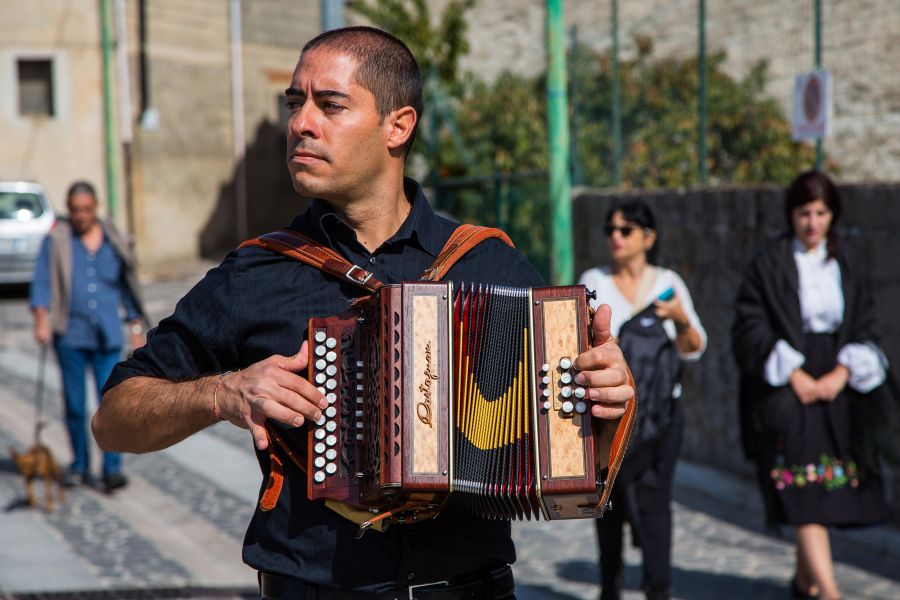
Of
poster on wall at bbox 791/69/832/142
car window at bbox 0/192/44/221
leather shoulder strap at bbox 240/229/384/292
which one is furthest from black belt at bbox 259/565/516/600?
car window at bbox 0/192/44/221

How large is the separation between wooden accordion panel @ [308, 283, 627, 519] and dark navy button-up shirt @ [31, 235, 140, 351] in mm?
6537

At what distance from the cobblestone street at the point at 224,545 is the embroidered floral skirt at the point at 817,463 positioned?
543 mm

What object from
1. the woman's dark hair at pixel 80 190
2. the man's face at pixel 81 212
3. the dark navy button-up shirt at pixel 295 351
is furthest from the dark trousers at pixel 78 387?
the dark navy button-up shirt at pixel 295 351

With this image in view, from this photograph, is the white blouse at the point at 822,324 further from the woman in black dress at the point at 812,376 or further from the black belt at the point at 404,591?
the black belt at the point at 404,591

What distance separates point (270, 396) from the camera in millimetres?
2535

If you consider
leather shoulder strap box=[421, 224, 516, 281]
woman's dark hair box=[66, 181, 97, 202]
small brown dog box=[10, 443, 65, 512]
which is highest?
woman's dark hair box=[66, 181, 97, 202]

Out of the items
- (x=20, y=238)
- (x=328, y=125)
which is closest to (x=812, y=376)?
(x=328, y=125)

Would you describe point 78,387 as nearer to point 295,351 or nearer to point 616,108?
point 616,108

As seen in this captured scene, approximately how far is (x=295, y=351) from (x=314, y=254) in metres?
0.20

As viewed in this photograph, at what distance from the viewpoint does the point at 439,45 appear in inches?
738

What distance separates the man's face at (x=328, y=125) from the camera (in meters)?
2.77

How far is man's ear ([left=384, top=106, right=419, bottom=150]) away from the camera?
2875 millimetres

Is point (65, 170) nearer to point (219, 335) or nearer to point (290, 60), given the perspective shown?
point (290, 60)

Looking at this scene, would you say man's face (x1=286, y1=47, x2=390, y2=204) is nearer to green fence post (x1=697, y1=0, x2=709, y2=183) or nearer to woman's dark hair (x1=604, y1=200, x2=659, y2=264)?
woman's dark hair (x1=604, y1=200, x2=659, y2=264)
